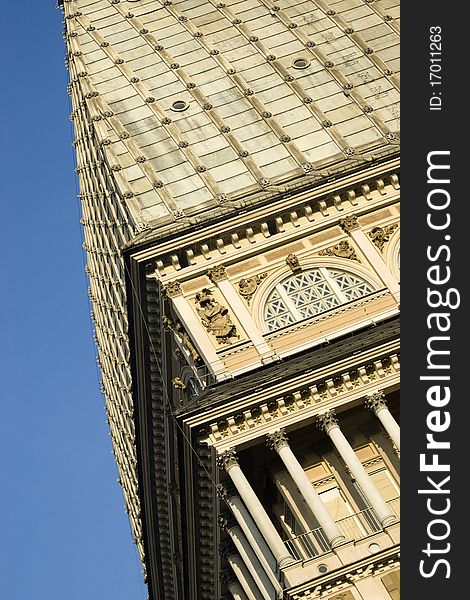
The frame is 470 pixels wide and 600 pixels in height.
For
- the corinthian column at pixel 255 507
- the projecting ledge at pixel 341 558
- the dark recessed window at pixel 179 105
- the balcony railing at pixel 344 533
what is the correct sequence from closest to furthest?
the projecting ledge at pixel 341 558 → the corinthian column at pixel 255 507 → the balcony railing at pixel 344 533 → the dark recessed window at pixel 179 105

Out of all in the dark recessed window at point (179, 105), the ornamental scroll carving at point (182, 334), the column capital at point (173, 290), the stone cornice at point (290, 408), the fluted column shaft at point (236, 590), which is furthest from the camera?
the dark recessed window at point (179, 105)

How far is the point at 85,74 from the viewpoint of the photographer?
7056 cm

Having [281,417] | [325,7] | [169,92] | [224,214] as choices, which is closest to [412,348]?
[281,417]

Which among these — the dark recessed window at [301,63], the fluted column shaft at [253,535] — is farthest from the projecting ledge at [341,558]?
the dark recessed window at [301,63]

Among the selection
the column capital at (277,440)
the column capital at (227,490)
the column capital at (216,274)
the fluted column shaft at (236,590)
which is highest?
the column capital at (216,274)

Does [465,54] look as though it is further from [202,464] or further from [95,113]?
[95,113]

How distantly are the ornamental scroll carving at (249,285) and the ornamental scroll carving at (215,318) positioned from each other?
964 mm

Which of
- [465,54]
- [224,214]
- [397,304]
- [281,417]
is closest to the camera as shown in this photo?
[465,54]

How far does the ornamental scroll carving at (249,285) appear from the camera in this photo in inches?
2227

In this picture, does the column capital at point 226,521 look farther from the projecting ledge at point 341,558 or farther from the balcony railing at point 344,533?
the projecting ledge at point 341,558

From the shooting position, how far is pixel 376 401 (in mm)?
52062

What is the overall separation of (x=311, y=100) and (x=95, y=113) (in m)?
9.15

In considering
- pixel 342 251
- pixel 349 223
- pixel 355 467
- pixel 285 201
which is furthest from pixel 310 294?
pixel 355 467

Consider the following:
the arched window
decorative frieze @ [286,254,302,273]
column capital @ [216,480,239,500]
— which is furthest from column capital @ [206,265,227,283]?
column capital @ [216,480,239,500]
